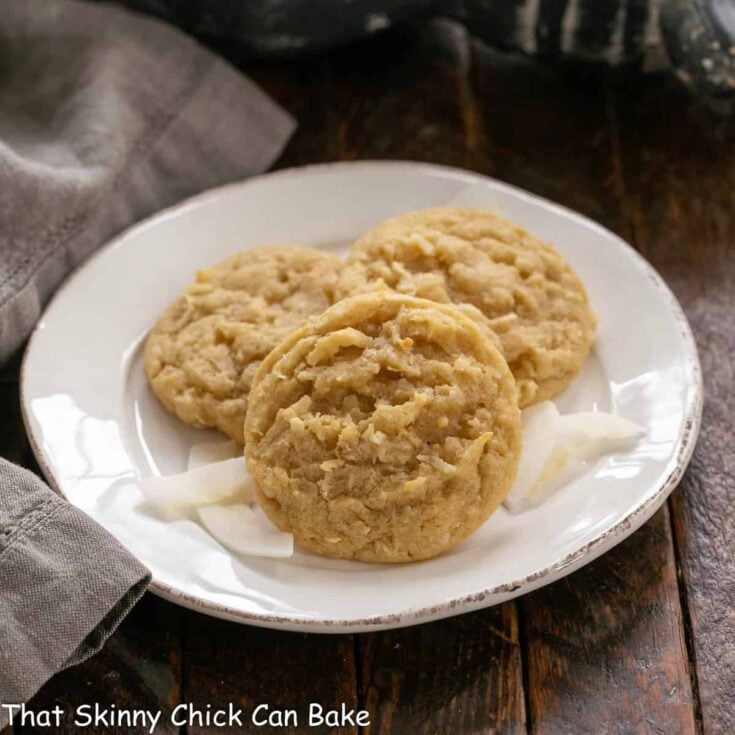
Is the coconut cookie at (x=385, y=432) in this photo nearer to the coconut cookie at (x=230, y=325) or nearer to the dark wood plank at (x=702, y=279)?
the coconut cookie at (x=230, y=325)

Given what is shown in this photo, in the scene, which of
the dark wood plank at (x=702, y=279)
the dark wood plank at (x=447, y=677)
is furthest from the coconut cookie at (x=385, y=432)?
the dark wood plank at (x=702, y=279)

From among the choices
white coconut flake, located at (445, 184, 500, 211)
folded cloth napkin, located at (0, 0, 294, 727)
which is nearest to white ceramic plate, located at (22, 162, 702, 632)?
white coconut flake, located at (445, 184, 500, 211)

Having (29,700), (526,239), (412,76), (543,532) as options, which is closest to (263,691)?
(29,700)

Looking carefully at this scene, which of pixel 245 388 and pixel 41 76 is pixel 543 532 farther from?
pixel 41 76

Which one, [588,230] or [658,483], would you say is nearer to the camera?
[658,483]

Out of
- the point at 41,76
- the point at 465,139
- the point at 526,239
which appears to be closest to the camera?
the point at 526,239

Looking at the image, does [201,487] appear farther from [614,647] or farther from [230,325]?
[614,647]

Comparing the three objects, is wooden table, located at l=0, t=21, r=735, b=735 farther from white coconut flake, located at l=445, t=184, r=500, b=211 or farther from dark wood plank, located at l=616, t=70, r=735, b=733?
white coconut flake, located at l=445, t=184, r=500, b=211

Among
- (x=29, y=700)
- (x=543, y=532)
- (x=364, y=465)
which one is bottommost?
(x=29, y=700)
